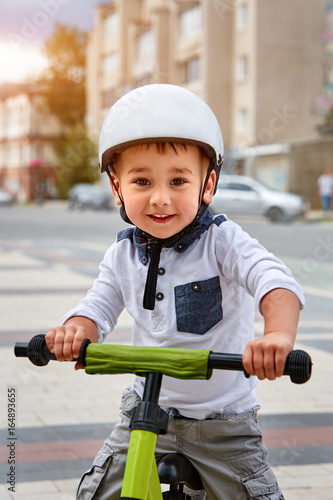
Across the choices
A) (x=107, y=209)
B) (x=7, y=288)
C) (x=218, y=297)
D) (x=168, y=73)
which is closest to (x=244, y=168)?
(x=107, y=209)

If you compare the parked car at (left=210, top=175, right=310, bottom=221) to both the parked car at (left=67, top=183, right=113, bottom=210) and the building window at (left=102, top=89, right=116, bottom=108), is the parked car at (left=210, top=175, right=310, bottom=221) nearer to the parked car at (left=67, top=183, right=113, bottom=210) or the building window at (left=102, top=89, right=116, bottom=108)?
the parked car at (left=67, top=183, right=113, bottom=210)

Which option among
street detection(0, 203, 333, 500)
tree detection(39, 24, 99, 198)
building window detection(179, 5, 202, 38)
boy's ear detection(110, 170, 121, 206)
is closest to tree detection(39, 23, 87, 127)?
tree detection(39, 24, 99, 198)

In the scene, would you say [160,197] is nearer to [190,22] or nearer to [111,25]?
[190,22]

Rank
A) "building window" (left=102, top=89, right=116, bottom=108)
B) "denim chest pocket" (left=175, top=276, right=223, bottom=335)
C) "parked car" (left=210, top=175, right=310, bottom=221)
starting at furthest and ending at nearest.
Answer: "building window" (left=102, top=89, right=116, bottom=108), "parked car" (left=210, top=175, right=310, bottom=221), "denim chest pocket" (left=175, top=276, right=223, bottom=335)

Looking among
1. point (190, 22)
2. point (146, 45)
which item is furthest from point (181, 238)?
point (146, 45)

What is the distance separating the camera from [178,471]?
6.15 feet

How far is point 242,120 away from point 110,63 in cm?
1982

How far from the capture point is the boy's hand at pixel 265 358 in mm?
1564

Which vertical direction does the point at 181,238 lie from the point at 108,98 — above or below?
below

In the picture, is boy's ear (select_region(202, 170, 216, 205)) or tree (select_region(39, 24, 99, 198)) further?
tree (select_region(39, 24, 99, 198))

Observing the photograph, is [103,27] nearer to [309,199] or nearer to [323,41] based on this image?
[323,41]

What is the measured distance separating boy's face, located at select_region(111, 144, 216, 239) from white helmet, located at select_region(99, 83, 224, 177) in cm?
4

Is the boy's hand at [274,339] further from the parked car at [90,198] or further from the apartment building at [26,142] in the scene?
the apartment building at [26,142]

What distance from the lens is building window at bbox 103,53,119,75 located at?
A: 5668 centimetres
